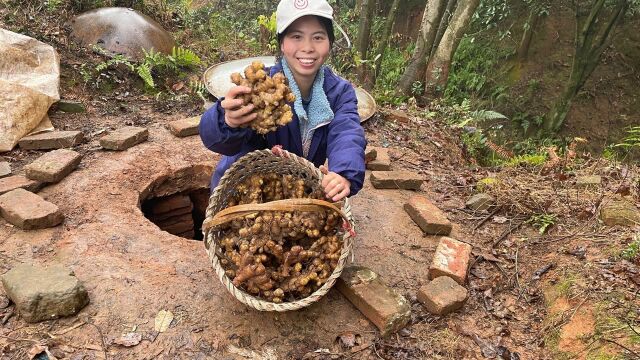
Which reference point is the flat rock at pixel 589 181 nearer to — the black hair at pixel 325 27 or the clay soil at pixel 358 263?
the clay soil at pixel 358 263

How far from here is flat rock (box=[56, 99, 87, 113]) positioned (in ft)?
14.7

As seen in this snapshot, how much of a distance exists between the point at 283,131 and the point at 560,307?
1.87 m

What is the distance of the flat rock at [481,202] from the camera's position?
3.58 metres

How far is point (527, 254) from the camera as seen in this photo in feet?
9.96

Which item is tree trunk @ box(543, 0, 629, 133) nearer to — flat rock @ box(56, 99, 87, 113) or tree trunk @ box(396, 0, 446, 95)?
tree trunk @ box(396, 0, 446, 95)

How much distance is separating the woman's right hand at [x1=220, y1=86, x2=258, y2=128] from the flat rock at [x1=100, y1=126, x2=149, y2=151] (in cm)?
204

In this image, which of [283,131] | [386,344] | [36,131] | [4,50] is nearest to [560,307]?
[386,344]

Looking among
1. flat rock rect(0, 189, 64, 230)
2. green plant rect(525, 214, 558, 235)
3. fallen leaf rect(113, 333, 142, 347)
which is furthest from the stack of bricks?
green plant rect(525, 214, 558, 235)

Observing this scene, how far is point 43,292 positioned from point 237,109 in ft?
4.52

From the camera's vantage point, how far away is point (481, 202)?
3.60m

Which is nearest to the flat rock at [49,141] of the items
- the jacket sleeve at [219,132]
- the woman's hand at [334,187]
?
the jacket sleeve at [219,132]

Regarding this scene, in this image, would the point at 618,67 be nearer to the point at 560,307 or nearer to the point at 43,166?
the point at 560,307

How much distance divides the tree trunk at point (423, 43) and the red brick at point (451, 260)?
13.3 feet

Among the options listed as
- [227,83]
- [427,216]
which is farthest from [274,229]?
[227,83]
